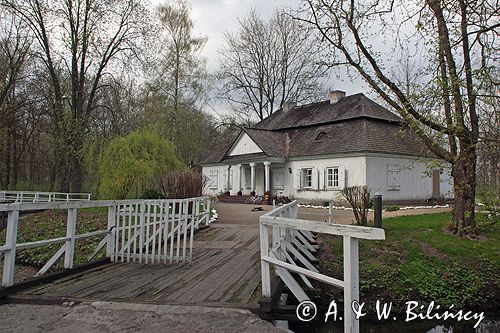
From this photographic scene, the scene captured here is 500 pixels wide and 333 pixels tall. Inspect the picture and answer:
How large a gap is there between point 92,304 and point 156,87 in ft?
86.5

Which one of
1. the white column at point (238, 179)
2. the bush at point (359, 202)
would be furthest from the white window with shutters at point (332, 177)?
the bush at point (359, 202)

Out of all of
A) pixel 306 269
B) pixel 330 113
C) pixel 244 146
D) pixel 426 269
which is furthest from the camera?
pixel 244 146

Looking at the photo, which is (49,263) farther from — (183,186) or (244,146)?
(244,146)

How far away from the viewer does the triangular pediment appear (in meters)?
25.7

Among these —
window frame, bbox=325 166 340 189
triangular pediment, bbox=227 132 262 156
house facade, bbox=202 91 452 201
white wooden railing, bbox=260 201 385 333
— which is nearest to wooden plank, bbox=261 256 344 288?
white wooden railing, bbox=260 201 385 333

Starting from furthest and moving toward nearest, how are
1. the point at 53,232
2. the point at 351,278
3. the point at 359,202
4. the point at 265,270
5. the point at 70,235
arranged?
the point at 53,232
the point at 359,202
the point at 70,235
the point at 265,270
the point at 351,278

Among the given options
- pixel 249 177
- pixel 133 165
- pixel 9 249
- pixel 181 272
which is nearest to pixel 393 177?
pixel 249 177

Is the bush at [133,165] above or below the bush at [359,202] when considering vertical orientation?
above

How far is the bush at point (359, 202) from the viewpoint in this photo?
10.8m

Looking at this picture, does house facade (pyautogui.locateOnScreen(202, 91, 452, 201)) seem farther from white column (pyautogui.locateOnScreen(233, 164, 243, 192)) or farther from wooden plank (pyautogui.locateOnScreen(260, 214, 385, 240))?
wooden plank (pyautogui.locateOnScreen(260, 214, 385, 240))

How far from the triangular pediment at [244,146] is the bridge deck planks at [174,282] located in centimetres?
1791

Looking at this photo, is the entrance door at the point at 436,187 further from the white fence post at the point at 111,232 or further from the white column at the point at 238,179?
the white fence post at the point at 111,232

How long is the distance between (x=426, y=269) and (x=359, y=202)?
3.23m

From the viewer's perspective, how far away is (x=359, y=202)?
11.1 meters
